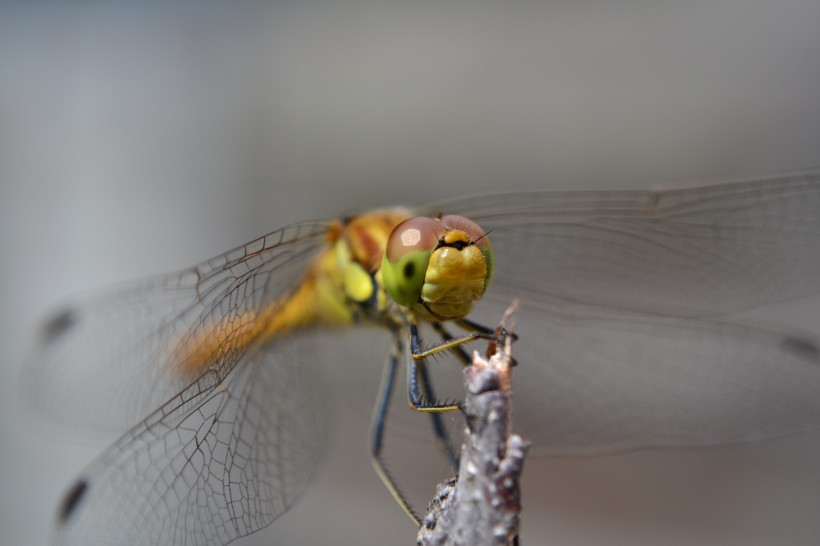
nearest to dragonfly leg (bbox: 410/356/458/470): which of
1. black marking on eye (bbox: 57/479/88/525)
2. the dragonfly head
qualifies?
the dragonfly head

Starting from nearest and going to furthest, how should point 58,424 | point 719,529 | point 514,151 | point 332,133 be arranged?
point 58,424
point 719,529
point 514,151
point 332,133

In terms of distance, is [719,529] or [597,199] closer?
[597,199]

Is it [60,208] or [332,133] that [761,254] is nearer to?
[332,133]

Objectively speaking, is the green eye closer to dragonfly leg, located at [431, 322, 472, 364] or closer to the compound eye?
the compound eye

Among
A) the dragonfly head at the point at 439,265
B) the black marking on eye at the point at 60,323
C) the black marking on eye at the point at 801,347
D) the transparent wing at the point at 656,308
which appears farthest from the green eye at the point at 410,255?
the black marking on eye at the point at 60,323

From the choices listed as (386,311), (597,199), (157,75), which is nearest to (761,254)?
(597,199)

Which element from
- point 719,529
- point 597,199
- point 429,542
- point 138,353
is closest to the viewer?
point 429,542
